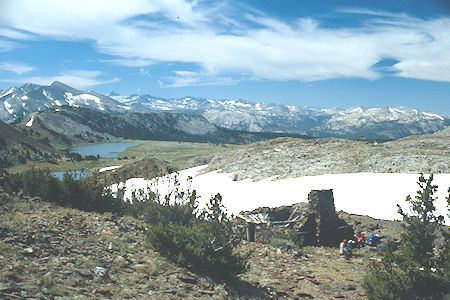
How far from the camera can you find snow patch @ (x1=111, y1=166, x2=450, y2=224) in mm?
18656

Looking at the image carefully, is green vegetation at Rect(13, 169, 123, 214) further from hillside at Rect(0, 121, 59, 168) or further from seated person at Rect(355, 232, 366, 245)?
hillside at Rect(0, 121, 59, 168)

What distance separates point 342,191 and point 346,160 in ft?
25.5

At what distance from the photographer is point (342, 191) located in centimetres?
2202

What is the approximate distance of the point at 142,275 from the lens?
25.7 feet

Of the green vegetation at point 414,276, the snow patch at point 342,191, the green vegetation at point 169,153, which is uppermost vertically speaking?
the green vegetation at point 169,153

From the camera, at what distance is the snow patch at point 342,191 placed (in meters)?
18.7

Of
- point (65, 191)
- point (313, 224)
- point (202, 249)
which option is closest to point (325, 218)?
point (313, 224)

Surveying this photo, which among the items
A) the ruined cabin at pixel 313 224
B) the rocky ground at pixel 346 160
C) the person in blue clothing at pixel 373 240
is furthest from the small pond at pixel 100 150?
the person in blue clothing at pixel 373 240

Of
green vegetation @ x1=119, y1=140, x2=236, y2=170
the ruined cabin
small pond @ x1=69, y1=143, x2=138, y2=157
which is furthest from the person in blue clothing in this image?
small pond @ x1=69, y1=143, x2=138, y2=157

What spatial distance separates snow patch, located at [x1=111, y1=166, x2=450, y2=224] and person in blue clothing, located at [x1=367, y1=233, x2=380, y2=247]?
3875 mm

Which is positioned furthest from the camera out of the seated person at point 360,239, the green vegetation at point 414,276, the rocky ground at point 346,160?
the rocky ground at point 346,160

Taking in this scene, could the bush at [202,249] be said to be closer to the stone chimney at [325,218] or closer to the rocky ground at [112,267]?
the rocky ground at [112,267]

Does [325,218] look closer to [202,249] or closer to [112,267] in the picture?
[202,249]

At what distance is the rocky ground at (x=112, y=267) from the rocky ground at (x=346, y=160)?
575 inches
